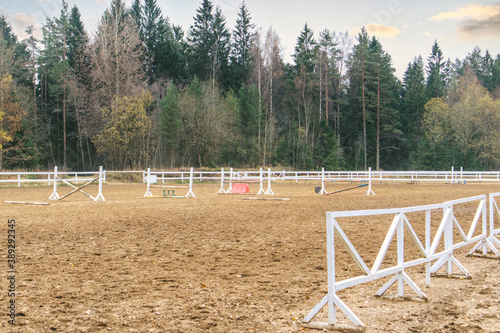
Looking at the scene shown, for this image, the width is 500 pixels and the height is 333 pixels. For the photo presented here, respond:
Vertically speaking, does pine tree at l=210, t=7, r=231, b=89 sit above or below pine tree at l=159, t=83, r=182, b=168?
above

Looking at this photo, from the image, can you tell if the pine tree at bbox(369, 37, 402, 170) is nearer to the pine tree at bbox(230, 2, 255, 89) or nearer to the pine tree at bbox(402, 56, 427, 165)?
the pine tree at bbox(402, 56, 427, 165)

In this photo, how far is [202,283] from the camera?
246 inches

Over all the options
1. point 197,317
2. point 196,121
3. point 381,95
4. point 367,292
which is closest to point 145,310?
point 197,317

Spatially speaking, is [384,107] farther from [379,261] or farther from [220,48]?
[379,261]

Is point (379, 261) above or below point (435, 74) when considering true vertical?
below

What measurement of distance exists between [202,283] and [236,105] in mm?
47245

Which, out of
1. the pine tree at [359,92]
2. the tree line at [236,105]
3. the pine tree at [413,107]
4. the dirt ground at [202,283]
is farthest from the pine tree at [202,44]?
the dirt ground at [202,283]

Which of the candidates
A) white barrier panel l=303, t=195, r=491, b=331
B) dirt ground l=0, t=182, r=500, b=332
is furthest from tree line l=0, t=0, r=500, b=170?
white barrier panel l=303, t=195, r=491, b=331

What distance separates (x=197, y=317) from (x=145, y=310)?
688 millimetres

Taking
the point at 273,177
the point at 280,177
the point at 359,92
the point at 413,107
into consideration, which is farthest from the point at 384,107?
the point at 280,177

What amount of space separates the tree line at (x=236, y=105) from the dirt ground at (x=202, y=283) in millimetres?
32234

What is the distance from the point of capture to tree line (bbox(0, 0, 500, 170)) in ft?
156

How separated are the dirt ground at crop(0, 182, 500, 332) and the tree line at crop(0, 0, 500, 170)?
106 ft

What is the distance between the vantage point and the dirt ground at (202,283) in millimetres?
4715
